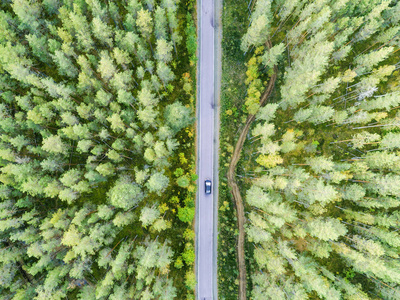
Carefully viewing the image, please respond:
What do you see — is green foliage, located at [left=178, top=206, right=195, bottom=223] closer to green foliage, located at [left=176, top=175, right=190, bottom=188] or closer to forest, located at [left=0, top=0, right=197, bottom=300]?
forest, located at [left=0, top=0, right=197, bottom=300]

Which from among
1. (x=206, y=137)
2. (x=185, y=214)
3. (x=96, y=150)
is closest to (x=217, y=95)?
(x=206, y=137)

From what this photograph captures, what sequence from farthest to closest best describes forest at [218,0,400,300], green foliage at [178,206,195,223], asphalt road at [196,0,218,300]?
asphalt road at [196,0,218,300]
green foliage at [178,206,195,223]
forest at [218,0,400,300]

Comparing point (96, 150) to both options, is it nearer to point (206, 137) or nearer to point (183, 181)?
point (183, 181)

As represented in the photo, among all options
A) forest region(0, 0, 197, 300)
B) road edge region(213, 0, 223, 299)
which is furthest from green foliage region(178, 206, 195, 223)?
road edge region(213, 0, 223, 299)

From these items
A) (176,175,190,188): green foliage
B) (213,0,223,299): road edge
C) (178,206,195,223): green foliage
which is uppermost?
(213,0,223,299): road edge

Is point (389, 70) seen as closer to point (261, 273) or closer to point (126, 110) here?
point (261, 273)

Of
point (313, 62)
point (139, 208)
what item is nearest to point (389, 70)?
point (313, 62)

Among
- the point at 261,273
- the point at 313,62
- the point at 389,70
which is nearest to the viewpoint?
the point at 313,62
